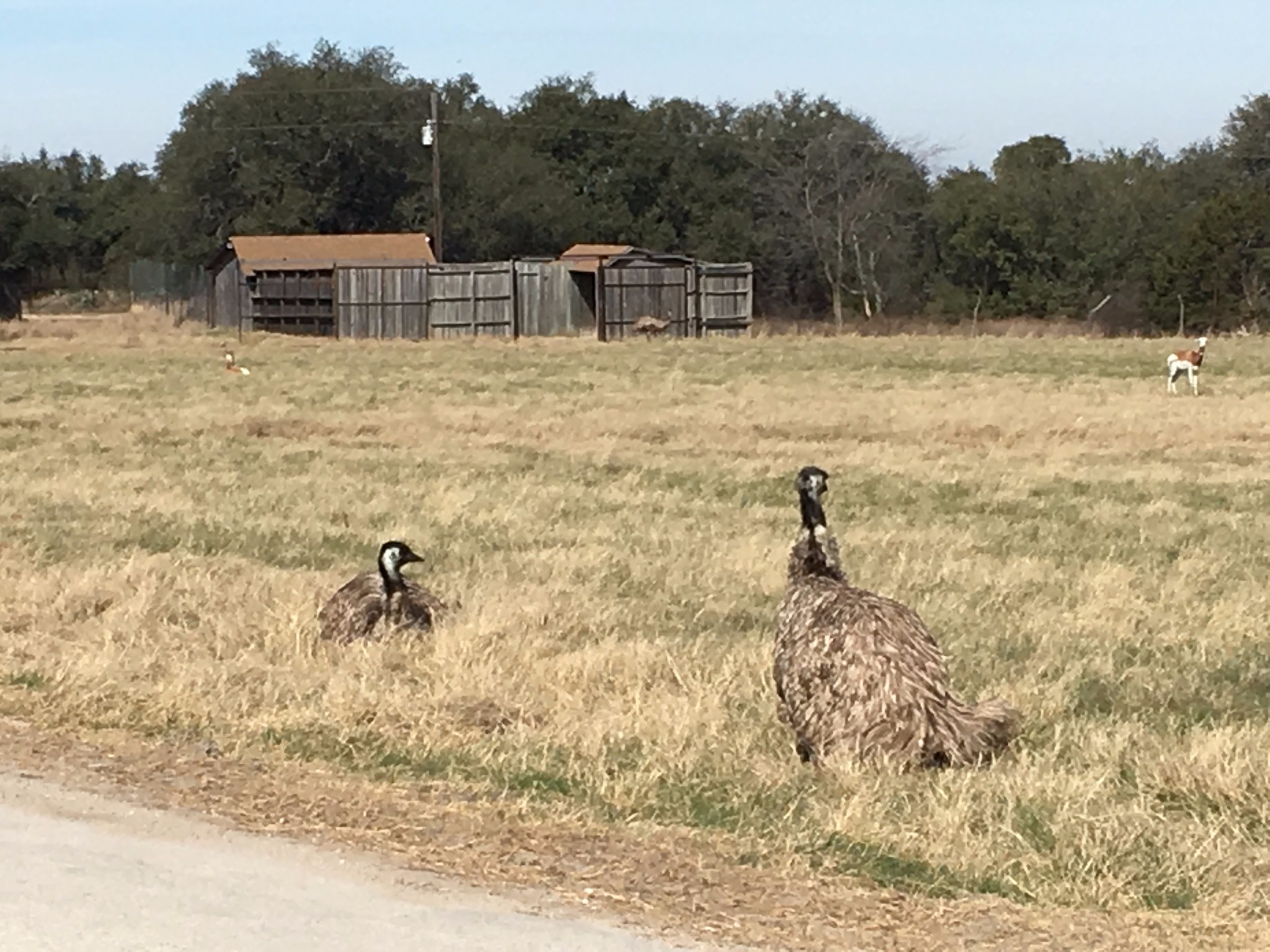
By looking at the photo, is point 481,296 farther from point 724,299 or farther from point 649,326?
point 724,299

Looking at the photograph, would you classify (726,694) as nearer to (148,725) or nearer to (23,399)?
(148,725)

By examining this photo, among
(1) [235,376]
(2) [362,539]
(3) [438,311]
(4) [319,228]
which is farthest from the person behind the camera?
(4) [319,228]

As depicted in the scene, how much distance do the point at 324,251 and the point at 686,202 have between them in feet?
84.1

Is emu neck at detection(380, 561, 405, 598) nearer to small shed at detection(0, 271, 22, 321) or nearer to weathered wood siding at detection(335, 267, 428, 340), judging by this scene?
weathered wood siding at detection(335, 267, 428, 340)

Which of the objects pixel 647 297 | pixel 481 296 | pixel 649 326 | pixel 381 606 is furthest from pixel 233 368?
pixel 381 606

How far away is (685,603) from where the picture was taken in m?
12.6

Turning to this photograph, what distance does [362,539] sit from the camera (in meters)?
15.7

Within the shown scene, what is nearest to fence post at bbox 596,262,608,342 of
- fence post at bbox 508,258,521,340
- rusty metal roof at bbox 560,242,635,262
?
fence post at bbox 508,258,521,340

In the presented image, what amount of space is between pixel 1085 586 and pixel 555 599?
12.9ft

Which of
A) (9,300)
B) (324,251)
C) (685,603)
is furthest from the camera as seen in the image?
(324,251)

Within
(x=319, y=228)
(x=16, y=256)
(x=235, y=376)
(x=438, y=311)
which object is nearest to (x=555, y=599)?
(x=235, y=376)

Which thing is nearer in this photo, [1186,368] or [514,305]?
[1186,368]

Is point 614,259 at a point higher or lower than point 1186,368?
higher

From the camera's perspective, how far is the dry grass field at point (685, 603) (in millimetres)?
7199
